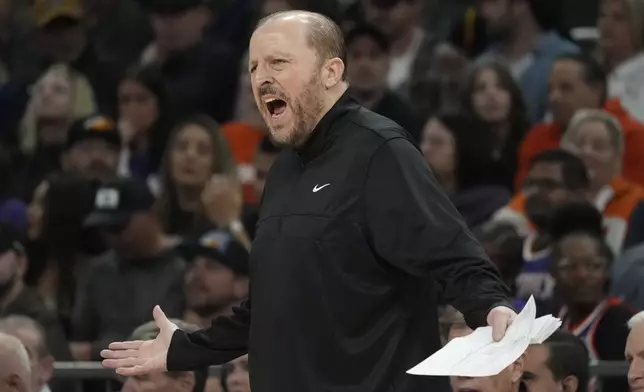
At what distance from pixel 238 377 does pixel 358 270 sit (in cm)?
255

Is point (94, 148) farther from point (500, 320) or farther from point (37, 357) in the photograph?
point (500, 320)

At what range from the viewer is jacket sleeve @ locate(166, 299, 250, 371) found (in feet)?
14.2

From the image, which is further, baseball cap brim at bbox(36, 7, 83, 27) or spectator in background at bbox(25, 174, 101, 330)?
baseball cap brim at bbox(36, 7, 83, 27)

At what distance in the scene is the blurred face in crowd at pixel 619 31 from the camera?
9.16 m

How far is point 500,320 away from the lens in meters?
3.62

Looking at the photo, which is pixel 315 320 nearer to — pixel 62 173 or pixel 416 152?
pixel 416 152

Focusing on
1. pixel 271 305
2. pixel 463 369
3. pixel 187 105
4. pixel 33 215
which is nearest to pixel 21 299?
pixel 33 215

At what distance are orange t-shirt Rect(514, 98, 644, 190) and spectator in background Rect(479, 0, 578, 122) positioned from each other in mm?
413

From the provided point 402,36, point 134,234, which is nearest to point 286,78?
Result: point 134,234

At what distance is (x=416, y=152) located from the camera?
3.98 metres

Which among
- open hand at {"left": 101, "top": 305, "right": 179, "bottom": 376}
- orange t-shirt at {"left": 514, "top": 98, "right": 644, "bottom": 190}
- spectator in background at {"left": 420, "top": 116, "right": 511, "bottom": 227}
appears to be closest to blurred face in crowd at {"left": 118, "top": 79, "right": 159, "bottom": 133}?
spectator in background at {"left": 420, "top": 116, "right": 511, "bottom": 227}

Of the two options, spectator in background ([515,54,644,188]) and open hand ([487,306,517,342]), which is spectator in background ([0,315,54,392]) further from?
spectator in background ([515,54,644,188])

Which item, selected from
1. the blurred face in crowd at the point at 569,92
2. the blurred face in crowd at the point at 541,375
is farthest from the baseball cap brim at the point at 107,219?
the blurred face in crowd at the point at 541,375

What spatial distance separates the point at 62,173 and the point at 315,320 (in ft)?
17.2
